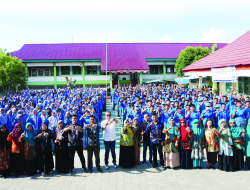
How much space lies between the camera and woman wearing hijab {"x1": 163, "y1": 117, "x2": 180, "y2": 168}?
5.96 metres

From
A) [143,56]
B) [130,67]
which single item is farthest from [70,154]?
[143,56]

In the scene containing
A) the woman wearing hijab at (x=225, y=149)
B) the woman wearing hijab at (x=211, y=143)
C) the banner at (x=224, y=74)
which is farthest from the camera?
the banner at (x=224, y=74)

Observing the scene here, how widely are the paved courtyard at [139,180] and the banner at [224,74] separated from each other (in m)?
6.81

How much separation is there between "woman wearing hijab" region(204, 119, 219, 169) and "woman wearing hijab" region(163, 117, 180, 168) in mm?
741


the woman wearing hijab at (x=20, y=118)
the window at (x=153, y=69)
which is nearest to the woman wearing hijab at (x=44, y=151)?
the woman wearing hijab at (x=20, y=118)

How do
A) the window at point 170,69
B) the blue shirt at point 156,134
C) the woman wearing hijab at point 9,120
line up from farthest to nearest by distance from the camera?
the window at point 170,69
the woman wearing hijab at point 9,120
the blue shirt at point 156,134

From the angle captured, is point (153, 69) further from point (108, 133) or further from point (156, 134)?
point (108, 133)

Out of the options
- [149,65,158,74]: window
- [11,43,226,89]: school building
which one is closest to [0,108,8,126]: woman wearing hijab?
[11,43,226,89]: school building

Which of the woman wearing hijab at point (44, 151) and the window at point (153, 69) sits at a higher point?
the window at point (153, 69)

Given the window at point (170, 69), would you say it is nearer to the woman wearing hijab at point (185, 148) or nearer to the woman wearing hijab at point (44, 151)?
the woman wearing hijab at point (185, 148)

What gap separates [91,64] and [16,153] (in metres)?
23.8

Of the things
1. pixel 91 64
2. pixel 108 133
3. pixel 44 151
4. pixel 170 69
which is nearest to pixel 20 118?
pixel 44 151

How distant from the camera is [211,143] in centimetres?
581

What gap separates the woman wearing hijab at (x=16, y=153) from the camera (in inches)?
225
